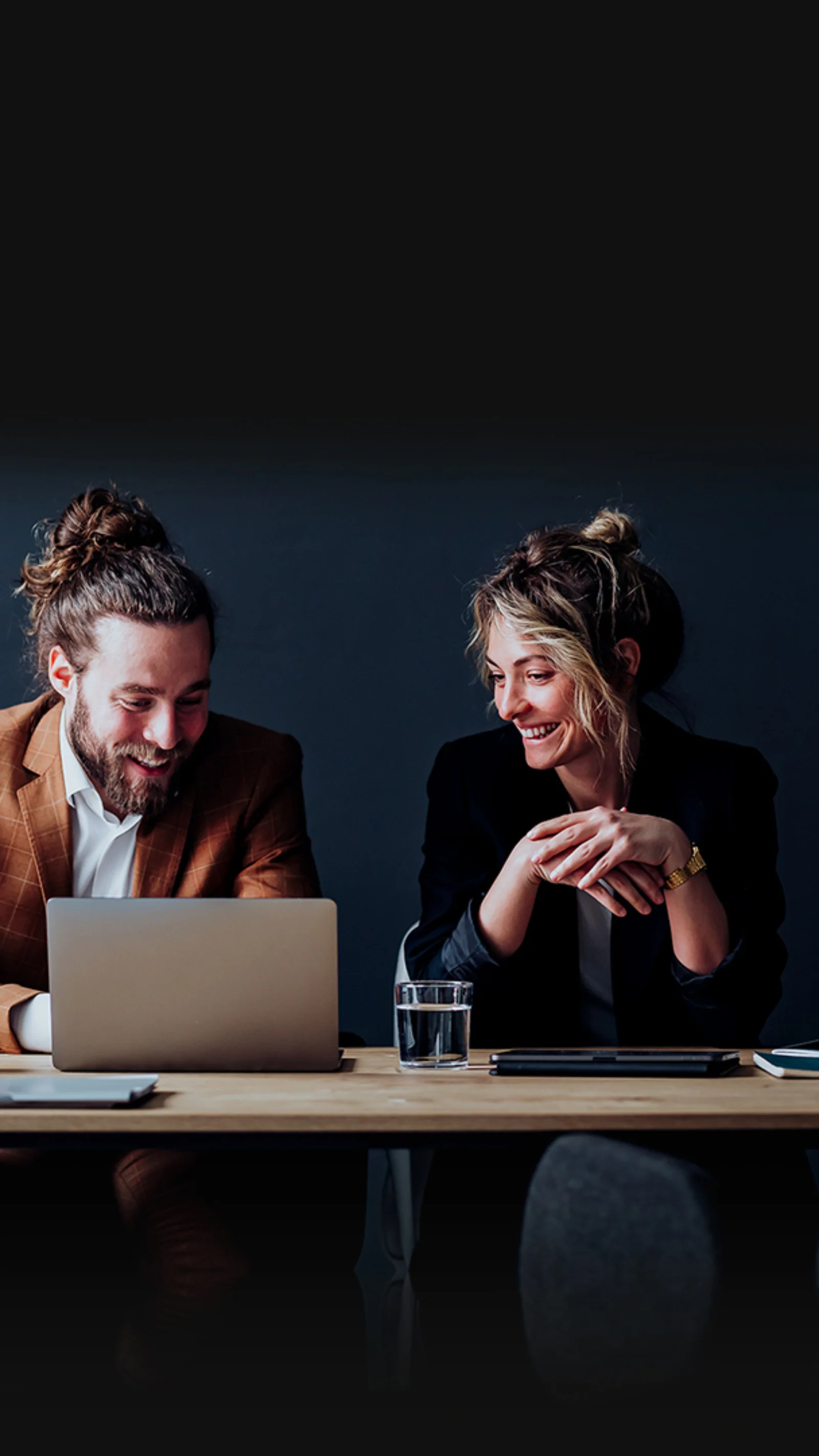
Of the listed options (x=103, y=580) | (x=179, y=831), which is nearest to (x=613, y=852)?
(x=179, y=831)

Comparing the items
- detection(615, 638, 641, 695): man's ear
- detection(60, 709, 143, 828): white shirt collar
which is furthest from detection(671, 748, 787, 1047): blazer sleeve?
detection(60, 709, 143, 828): white shirt collar

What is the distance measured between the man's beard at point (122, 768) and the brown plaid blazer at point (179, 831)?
0.07 feet

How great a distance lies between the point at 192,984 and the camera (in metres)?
1.42

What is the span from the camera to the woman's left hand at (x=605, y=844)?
1.67 m

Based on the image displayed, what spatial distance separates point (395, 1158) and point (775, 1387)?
422mm

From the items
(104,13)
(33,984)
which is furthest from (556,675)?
(104,13)

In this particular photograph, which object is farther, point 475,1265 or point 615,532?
point 615,532

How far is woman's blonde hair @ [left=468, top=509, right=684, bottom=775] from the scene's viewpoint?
2.25m

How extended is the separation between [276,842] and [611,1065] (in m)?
1.02

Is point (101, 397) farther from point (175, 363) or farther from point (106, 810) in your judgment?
point (106, 810)

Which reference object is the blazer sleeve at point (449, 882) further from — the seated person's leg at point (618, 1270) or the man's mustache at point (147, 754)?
the seated person's leg at point (618, 1270)

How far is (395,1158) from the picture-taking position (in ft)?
4.08

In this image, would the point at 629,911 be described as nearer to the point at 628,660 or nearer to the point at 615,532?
the point at 628,660

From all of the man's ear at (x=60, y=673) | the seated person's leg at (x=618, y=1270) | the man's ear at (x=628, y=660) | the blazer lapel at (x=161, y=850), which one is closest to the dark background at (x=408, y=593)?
the man's ear at (x=60, y=673)
